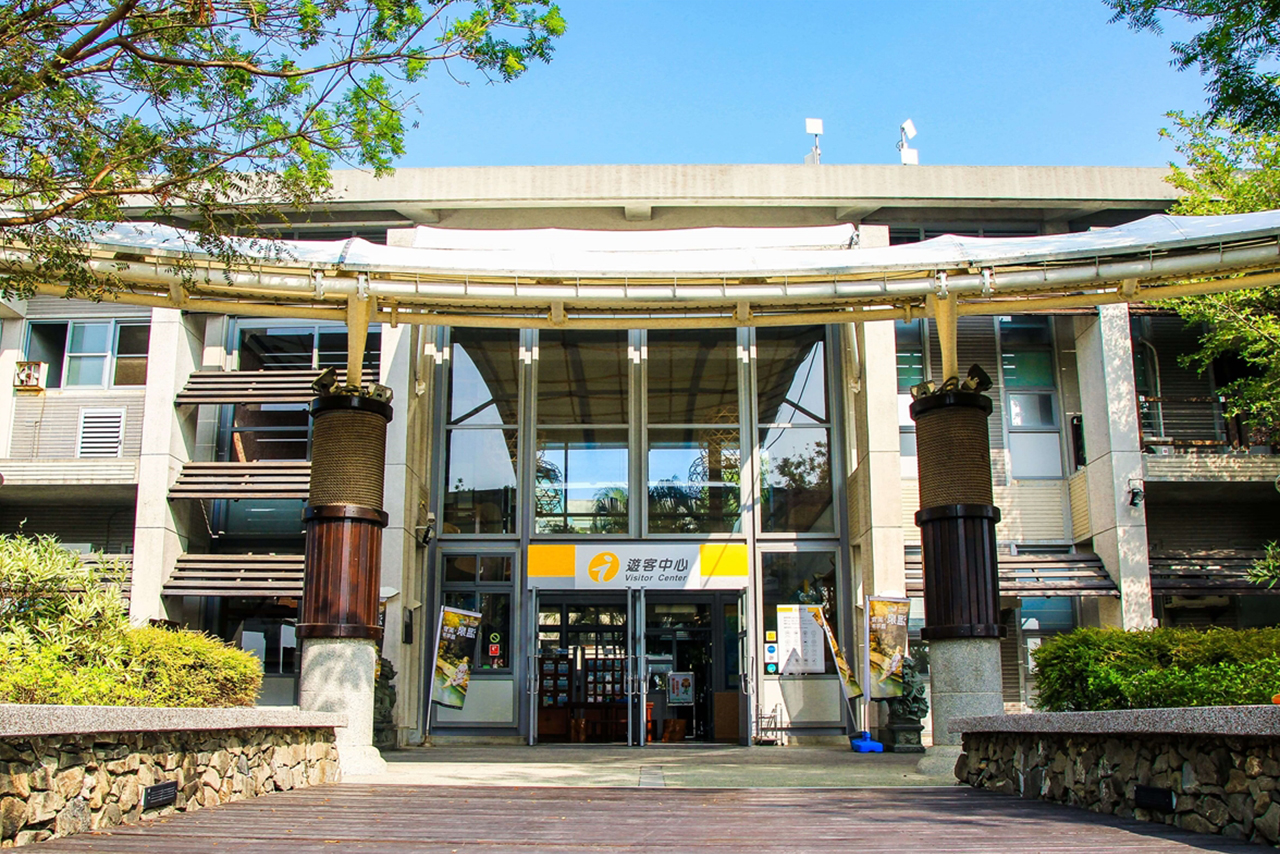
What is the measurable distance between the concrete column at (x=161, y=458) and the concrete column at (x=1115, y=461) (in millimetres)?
14697

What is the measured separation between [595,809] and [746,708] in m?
10.9

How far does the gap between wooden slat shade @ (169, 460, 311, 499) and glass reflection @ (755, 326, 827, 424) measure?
7.64m

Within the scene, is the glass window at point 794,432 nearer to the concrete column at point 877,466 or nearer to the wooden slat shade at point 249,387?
the concrete column at point 877,466

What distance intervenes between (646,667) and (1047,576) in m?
6.51

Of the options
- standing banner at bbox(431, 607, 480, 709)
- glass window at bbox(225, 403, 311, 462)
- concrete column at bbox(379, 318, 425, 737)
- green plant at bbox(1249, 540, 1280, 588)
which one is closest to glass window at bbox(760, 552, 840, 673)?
standing banner at bbox(431, 607, 480, 709)

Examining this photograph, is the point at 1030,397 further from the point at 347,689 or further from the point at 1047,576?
the point at 347,689

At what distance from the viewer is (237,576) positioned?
737 inches

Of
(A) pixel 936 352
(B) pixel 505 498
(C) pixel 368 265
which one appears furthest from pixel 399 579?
(A) pixel 936 352

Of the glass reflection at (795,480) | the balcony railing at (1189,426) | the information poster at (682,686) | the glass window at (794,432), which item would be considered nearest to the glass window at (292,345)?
the glass window at (794,432)

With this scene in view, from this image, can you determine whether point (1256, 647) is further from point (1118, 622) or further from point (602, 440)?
point (602, 440)

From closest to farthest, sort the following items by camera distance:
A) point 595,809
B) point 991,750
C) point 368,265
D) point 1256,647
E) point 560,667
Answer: point 595,809 < point 1256,647 < point 991,750 < point 368,265 < point 560,667

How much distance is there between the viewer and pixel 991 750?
32.5 ft

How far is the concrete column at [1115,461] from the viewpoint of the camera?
18109mm

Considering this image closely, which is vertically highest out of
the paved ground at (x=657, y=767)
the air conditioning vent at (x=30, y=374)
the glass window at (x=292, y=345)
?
the glass window at (x=292, y=345)
